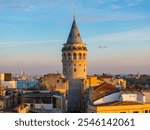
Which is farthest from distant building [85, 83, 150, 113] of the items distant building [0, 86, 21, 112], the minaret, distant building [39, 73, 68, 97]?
the minaret

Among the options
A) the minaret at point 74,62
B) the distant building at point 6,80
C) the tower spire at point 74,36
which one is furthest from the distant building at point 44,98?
the tower spire at point 74,36

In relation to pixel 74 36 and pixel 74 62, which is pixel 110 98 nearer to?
pixel 74 36

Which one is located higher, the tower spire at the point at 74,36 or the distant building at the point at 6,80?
the tower spire at the point at 74,36

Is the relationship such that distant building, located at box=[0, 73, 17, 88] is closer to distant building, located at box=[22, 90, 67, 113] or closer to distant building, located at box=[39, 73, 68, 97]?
distant building, located at box=[39, 73, 68, 97]

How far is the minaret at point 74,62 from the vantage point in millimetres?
10516

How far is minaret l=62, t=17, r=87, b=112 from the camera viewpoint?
10.5m

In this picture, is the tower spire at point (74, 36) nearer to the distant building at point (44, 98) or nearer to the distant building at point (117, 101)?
the distant building at point (44, 98)

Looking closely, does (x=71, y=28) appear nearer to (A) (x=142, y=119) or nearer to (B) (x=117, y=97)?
(B) (x=117, y=97)

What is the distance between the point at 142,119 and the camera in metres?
2.63

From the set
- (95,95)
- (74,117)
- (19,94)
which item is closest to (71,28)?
(19,94)

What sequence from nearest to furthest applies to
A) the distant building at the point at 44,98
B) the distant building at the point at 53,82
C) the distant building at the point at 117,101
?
the distant building at the point at 117,101
the distant building at the point at 44,98
the distant building at the point at 53,82

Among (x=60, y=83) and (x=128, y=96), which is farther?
(x=60, y=83)

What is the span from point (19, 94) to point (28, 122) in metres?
5.57

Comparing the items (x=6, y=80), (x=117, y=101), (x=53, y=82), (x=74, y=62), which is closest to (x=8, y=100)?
(x=53, y=82)
